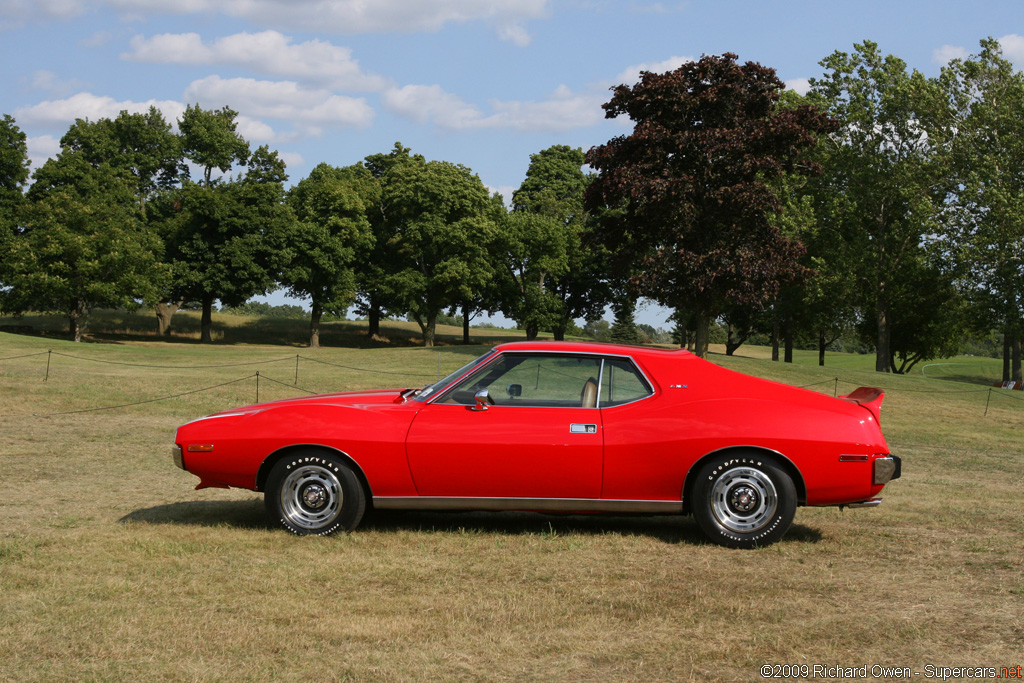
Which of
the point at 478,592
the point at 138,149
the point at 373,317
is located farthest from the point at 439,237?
the point at 478,592

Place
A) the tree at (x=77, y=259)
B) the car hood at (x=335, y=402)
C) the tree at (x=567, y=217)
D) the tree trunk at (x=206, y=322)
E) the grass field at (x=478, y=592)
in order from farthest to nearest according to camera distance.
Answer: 1. the tree at (x=567, y=217)
2. the tree trunk at (x=206, y=322)
3. the tree at (x=77, y=259)
4. the car hood at (x=335, y=402)
5. the grass field at (x=478, y=592)

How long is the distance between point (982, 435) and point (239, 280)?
48.9 meters

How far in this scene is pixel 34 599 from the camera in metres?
5.20

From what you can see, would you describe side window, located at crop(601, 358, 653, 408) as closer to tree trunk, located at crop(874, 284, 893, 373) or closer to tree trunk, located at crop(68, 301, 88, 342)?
tree trunk, located at crop(874, 284, 893, 373)

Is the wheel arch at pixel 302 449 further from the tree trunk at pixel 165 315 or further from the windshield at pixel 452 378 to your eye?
the tree trunk at pixel 165 315

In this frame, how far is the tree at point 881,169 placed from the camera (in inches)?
1902

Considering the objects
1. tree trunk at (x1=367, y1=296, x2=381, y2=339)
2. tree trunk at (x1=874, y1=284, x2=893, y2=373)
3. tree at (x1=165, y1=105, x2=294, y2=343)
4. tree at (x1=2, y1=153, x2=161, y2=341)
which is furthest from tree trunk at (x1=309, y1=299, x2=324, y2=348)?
tree trunk at (x1=874, y1=284, x2=893, y2=373)

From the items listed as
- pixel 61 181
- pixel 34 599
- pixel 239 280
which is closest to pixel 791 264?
pixel 34 599

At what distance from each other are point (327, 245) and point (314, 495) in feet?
173

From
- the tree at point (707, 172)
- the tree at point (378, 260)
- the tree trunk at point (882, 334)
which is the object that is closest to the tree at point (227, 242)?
the tree at point (378, 260)

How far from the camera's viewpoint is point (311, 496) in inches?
276

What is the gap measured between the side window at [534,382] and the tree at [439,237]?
47.2 m

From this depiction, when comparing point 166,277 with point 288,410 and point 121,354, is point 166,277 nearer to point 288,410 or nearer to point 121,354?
point 121,354

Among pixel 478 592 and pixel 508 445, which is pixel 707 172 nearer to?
pixel 508 445
